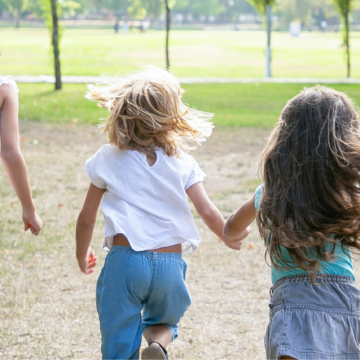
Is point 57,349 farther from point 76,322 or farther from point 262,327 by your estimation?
point 262,327

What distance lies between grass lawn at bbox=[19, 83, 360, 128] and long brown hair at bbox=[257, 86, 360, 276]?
9269mm

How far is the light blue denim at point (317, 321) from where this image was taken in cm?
191

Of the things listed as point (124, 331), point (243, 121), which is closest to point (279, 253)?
point (124, 331)

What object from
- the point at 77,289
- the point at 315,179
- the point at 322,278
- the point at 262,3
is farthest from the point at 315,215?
the point at 262,3

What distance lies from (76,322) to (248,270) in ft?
4.87

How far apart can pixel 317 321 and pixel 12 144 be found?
1.72m

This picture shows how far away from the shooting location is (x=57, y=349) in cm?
306

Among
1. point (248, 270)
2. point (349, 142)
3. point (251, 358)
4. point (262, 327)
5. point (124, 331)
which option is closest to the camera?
Answer: point (349, 142)

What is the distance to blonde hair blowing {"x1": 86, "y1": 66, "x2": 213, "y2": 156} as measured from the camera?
2.31m

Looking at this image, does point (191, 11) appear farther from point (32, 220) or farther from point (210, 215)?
point (210, 215)

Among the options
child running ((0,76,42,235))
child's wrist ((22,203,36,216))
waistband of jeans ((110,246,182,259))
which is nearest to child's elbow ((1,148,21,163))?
child running ((0,76,42,235))

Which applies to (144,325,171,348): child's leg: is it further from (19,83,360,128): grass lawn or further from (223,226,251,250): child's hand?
(19,83,360,128): grass lawn

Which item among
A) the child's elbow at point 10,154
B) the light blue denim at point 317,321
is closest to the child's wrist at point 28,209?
the child's elbow at point 10,154

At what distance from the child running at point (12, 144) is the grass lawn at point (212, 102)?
850 centimetres
